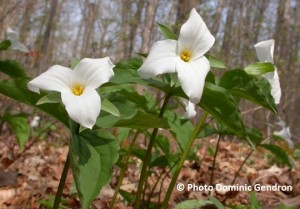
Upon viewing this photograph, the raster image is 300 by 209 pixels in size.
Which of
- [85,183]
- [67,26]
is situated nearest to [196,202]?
[85,183]

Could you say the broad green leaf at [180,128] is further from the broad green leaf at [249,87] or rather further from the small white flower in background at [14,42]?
the small white flower in background at [14,42]

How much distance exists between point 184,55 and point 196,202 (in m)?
0.55

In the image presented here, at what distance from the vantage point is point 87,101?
0.86 m

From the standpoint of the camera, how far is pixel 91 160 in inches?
34.8

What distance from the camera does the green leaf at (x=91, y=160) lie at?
2.74ft

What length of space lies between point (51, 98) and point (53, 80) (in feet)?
0.14

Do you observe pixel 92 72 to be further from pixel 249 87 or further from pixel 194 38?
pixel 249 87

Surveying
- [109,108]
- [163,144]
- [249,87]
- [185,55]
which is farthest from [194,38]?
[163,144]

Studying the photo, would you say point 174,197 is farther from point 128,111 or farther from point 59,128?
point 59,128

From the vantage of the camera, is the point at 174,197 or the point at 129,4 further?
the point at 129,4

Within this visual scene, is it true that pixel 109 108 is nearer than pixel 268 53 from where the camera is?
Yes

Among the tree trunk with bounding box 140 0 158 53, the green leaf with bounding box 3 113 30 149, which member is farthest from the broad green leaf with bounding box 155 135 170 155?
the tree trunk with bounding box 140 0 158 53

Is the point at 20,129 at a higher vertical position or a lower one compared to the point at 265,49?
lower

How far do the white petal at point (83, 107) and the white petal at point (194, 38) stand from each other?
10.9 inches
